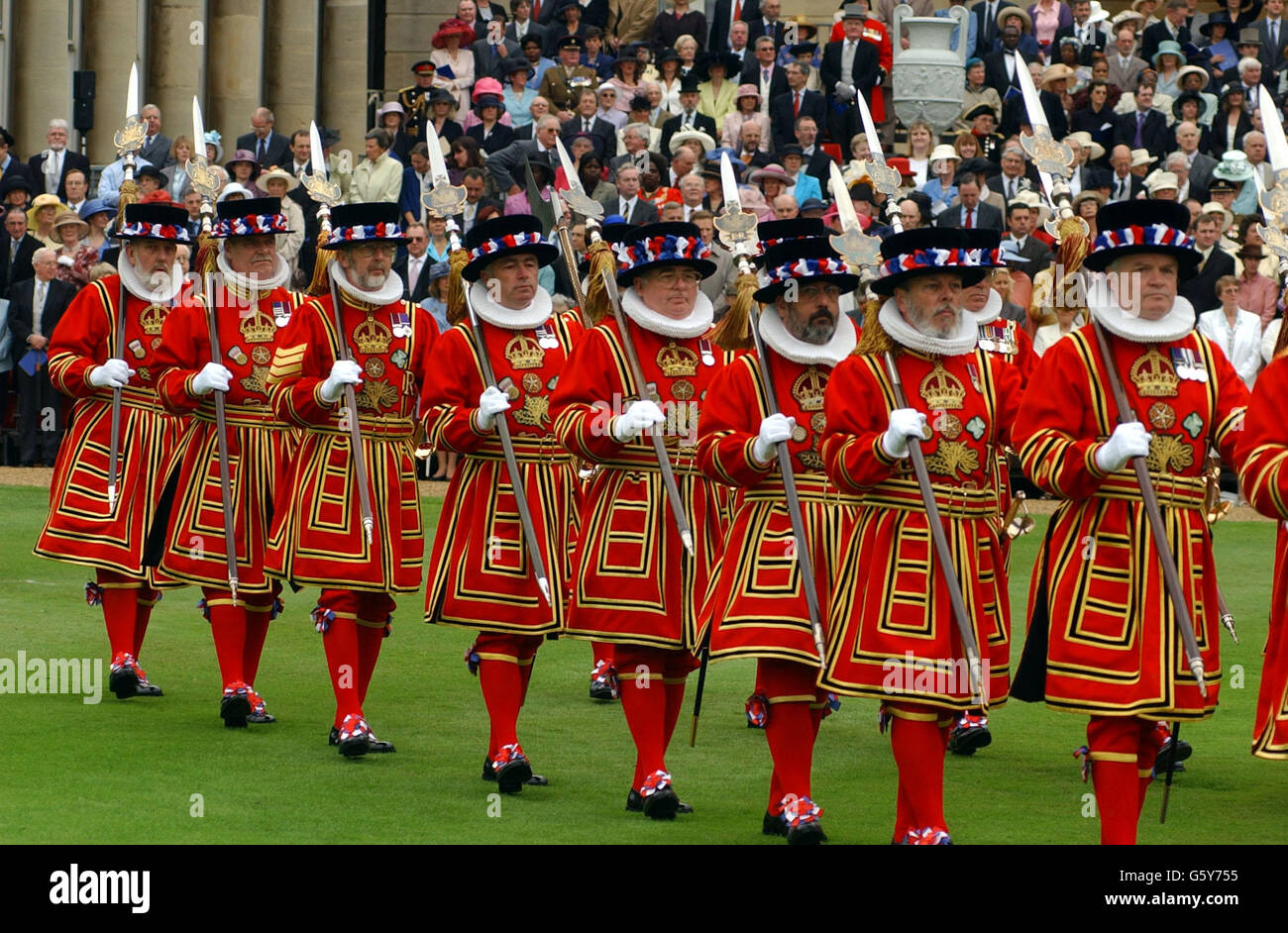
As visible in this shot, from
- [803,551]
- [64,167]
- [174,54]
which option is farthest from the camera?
[174,54]

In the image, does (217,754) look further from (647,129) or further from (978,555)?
(647,129)

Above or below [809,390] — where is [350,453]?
above

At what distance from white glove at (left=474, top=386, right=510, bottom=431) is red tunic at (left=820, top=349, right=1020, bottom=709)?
5.15ft

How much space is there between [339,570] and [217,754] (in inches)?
34.7

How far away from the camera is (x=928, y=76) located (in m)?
22.6

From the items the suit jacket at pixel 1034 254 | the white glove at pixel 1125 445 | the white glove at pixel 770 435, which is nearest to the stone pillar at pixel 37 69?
the suit jacket at pixel 1034 254

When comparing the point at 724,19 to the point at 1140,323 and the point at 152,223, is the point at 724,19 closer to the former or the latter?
the point at 152,223

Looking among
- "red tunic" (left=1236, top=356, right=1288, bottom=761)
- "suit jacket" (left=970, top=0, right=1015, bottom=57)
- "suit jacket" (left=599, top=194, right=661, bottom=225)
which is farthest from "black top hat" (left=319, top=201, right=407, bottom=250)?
"suit jacket" (left=970, top=0, right=1015, bottom=57)

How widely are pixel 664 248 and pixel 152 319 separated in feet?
10.4

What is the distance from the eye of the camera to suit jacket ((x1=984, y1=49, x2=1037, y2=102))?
22703 millimetres

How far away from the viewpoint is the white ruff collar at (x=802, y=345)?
788 cm

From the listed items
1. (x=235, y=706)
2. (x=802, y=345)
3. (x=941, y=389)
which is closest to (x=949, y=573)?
(x=941, y=389)
